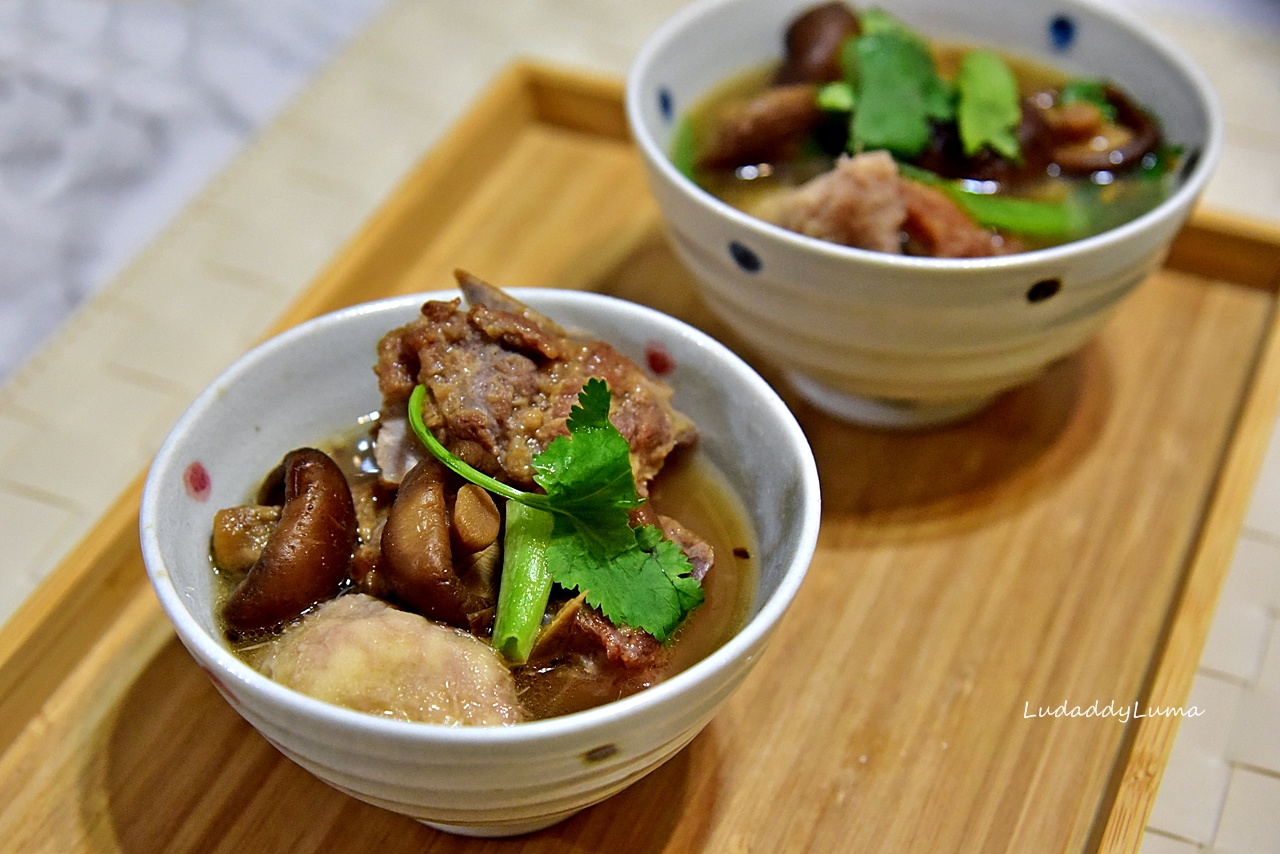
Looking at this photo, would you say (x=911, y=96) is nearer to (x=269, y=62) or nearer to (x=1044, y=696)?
(x=1044, y=696)

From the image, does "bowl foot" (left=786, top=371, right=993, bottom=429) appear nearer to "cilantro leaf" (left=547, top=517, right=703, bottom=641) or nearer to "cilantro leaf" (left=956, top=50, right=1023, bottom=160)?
"cilantro leaf" (left=956, top=50, right=1023, bottom=160)

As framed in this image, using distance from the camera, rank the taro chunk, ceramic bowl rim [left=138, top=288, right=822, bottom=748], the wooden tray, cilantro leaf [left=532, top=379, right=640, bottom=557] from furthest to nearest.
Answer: the wooden tray, cilantro leaf [left=532, top=379, right=640, bottom=557], the taro chunk, ceramic bowl rim [left=138, top=288, right=822, bottom=748]

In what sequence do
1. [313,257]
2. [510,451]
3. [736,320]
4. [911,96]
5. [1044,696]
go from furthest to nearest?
[313,257], [911,96], [736,320], [1044,696], [510,451]

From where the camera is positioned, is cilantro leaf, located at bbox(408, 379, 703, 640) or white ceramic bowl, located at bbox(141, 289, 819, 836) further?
cilantro leaf, located at bbox(408, 379, 703, 640)

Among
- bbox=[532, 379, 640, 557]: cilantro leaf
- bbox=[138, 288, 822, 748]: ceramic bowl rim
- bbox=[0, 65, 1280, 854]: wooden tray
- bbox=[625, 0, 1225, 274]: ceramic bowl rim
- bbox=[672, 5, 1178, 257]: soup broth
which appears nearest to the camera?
bbox=[138, 288, 822, 748]: ceramic bowl rim

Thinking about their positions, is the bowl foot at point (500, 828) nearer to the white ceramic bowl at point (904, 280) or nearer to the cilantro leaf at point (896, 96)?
the white ceramic bowl at point (904, 280)

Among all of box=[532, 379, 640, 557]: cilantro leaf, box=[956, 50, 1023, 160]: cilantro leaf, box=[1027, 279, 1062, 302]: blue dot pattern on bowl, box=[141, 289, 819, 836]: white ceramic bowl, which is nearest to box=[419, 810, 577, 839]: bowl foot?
box=[141, 289, 819, 836]: white ceramic bowl

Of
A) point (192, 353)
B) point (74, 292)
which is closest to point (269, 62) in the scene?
point (74, 292)
